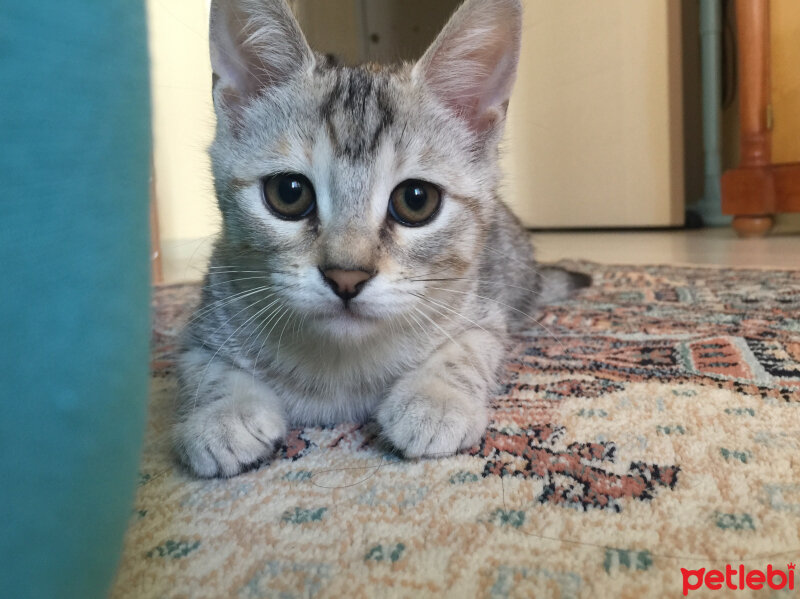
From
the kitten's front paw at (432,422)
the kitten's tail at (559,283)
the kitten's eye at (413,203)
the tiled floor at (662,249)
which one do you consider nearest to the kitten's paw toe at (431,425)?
the kitten's front paw at (432,422)

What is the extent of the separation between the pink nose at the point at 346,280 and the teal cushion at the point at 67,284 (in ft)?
0.97

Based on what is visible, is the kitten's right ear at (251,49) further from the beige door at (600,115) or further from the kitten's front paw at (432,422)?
the beige door at (600,115)

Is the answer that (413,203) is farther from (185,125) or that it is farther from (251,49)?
→ (185,125)

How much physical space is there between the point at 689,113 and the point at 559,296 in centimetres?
267

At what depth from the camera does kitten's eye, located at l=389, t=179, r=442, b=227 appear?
81cm

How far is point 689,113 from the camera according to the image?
3715 mm

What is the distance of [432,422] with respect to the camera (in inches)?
29.2

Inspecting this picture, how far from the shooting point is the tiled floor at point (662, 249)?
223 centimetres

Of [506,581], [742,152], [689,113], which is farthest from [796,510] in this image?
[689,113]

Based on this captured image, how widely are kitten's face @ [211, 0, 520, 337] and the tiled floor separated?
4.16 ft

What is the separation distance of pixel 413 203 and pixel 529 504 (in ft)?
1.37

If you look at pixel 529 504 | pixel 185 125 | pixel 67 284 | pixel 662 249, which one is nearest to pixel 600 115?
pixel 662 249

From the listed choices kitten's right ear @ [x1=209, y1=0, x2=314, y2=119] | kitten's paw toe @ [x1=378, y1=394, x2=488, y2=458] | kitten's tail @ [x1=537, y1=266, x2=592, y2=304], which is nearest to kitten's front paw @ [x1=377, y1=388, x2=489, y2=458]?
kitten's paw toe @ [x1=378, y1=394, x2=488, y2=458]

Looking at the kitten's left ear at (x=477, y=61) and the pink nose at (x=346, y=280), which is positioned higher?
the kitten's left ear at (x=477, y=61)
